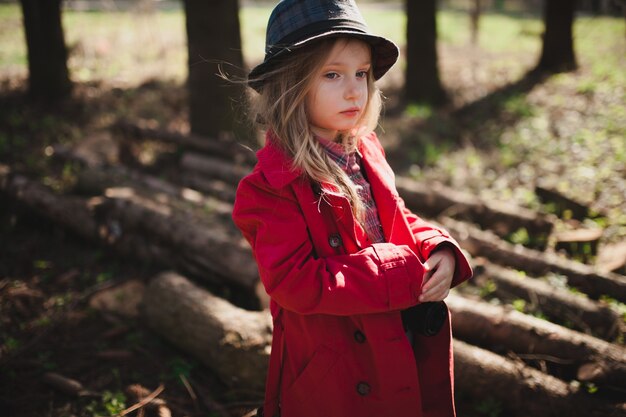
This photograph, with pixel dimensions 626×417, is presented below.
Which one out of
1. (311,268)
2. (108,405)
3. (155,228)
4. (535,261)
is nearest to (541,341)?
(535,261)

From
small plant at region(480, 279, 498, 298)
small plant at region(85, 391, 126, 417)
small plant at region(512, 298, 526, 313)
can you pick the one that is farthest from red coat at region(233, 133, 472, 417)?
small plant at region(480, 279, 498, 298)

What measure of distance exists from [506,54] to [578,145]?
250 inches

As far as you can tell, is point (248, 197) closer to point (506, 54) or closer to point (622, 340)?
point (622, 340)

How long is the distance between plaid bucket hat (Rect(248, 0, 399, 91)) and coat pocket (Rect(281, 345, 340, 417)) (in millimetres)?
1229

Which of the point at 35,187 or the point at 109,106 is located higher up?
the point at 109,106

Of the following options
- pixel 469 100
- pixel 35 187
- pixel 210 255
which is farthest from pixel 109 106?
pixel 469 100

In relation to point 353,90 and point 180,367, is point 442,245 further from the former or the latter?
point 180,367

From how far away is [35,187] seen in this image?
17.4ft

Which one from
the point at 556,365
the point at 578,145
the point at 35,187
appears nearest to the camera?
the point at 556,365

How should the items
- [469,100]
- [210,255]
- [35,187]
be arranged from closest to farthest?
[210,255] → [35,187] → [469,100]

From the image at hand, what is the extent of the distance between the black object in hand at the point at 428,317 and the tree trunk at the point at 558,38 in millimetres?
9389

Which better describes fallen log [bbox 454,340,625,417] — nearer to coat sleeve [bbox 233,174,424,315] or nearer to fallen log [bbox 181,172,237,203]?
coat sleeve [bbox 233,174,424,315]

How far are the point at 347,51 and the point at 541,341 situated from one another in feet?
8.14

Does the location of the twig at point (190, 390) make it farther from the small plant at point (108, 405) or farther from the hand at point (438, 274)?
the hand at point (438, 274)
